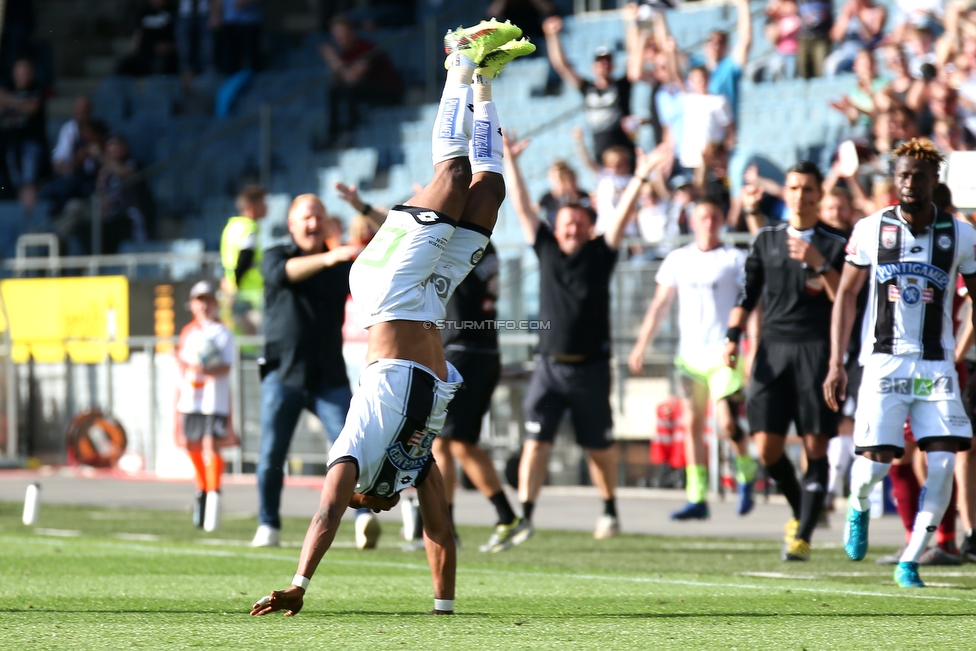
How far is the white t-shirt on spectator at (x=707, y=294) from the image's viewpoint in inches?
504

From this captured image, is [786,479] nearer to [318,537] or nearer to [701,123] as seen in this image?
[318,537]

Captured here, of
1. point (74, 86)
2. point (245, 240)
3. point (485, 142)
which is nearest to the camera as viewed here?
point (485, 142)

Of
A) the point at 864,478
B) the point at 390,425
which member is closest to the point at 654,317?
the point at 864,478

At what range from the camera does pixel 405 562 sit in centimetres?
1009

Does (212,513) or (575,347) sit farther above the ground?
(575,347)

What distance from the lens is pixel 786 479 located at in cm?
1063

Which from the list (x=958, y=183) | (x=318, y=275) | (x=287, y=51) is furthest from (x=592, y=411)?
(x=287, y=51)

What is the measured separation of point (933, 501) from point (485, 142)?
122 inches

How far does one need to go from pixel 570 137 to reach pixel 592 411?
9838 millimetres

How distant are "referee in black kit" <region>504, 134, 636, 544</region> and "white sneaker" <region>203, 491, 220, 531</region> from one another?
7.66 feet

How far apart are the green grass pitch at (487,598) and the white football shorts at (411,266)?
1.30 m

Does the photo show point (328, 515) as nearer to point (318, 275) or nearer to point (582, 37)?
point (318, 275)

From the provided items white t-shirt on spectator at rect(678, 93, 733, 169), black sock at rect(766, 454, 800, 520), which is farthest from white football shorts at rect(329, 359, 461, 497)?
white t-shirt on spectator at rect(678, 93, 733, 169)

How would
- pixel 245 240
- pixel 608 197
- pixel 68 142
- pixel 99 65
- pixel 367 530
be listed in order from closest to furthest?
pixel 367 530 → pixel 245 240 → pixel 608 197 → pixel 68 142 → pixel 99 65
